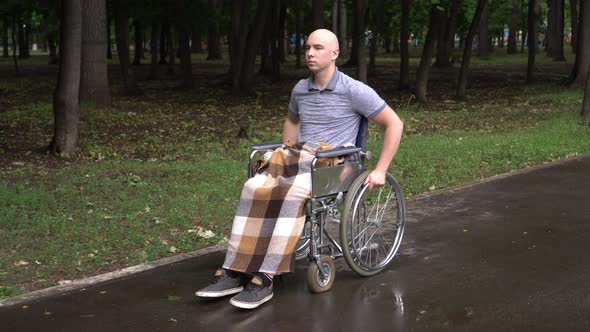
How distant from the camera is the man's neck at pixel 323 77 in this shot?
563 centimetres

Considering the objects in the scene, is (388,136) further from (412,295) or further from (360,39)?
(360,39)

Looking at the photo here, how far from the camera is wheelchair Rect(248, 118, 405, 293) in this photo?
17.4ft

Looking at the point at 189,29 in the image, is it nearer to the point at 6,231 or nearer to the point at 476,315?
the point at 6,231

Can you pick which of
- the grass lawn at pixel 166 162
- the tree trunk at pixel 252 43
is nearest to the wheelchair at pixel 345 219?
the grass lawn at pixel 166 162

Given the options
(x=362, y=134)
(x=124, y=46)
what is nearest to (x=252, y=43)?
(x=124, y=46)

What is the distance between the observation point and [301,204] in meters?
5.15

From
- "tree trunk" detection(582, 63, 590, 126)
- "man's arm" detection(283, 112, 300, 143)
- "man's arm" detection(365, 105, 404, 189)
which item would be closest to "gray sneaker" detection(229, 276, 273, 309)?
"man's arm" detection(365, 105, 404, 189)

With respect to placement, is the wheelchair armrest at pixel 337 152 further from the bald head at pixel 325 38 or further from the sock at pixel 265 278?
the sock at pixel 265 278

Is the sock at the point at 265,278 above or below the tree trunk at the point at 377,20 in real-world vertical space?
below

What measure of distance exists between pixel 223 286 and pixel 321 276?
0.65 metres

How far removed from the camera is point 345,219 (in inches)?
209

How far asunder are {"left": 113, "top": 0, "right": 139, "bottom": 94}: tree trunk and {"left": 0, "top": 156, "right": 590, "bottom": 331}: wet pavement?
1708cm

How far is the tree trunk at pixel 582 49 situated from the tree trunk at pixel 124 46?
481 inches

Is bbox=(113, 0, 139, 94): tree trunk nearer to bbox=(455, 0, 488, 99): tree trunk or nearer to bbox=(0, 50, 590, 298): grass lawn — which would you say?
bbox=(0, 50, 590, 298): grass lawn
